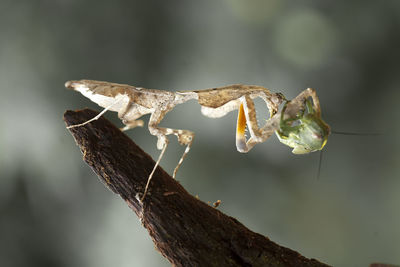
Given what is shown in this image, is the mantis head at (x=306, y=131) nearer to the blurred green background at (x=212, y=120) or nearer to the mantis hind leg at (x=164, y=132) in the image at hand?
the mantis hind leg at (x=164, y=132)

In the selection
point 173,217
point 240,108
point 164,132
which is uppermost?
point 240,108

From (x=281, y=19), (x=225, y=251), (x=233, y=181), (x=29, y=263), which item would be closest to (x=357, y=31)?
(x=281, y=19)

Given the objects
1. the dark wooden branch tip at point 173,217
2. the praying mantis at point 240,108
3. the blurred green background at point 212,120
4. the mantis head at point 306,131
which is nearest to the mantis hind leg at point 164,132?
the praying mantis at point 240,108

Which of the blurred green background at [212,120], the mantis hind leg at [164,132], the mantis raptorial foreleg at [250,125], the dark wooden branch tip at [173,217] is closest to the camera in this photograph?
the dark wooden branch tip at [173,217]

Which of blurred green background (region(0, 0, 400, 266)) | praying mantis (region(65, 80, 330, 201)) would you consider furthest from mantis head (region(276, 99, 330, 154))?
blurred green background (region(0, 0, 400, 266))

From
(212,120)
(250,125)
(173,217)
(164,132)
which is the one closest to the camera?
(173,217)

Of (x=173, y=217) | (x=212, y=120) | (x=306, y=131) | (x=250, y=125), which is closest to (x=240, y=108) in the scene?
(x=250, y=125)

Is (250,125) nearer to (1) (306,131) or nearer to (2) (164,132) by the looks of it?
(1) (306,131)
